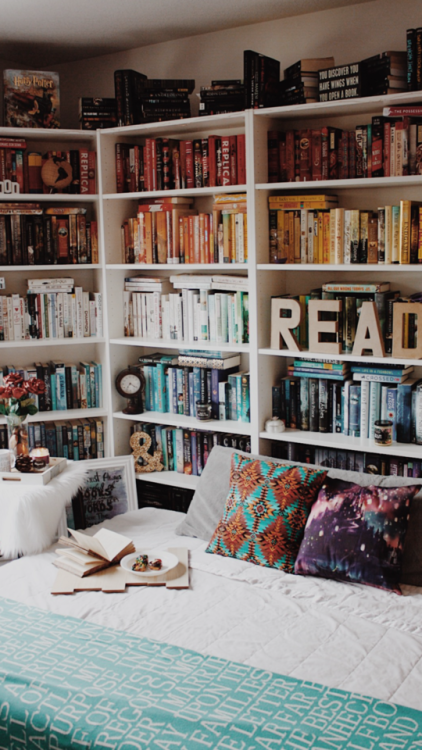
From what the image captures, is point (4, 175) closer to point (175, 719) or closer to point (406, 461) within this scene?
point (406, 461)

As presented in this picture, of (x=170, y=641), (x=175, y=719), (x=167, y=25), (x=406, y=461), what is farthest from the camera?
(x=167, y=25)

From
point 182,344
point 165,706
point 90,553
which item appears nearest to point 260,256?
point 182,344

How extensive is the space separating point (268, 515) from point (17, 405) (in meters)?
1.20

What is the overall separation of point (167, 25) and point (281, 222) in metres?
1.05

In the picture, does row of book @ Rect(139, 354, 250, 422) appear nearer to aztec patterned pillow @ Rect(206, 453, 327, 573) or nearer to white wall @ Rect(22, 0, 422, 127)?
aztec patterned pillow @ Rect(206, 453, 327, 573)

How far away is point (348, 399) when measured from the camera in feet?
10.2

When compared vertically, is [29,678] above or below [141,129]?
below

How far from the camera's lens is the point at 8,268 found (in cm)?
350

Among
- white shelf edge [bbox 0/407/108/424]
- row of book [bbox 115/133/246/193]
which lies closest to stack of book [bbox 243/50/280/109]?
row of book [bbox 115/133/246/193]

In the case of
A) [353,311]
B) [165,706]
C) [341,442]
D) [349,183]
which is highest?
[349,183]

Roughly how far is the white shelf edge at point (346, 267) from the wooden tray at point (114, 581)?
1266mm

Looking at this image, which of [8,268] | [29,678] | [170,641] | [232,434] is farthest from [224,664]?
[8,268]

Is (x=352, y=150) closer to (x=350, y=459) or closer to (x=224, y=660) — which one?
(x=350, y=459)

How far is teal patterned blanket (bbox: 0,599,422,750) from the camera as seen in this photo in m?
1.76
